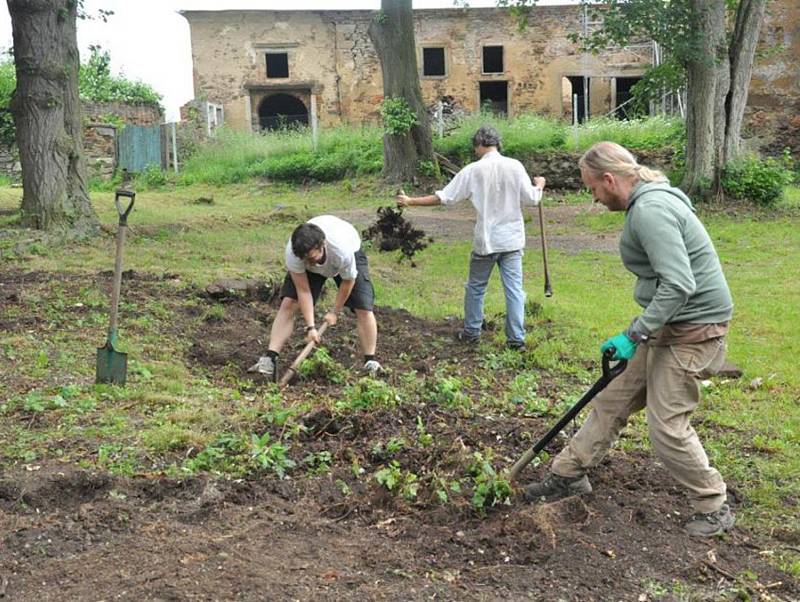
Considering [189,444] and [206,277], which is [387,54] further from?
[189,444]

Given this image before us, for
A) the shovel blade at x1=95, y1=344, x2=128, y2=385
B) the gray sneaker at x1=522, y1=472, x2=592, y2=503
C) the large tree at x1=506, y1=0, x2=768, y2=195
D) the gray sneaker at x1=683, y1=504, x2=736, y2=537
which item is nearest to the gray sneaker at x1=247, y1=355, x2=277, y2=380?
the shovel blade at x1=95, y1=344, x2=128, y2=385

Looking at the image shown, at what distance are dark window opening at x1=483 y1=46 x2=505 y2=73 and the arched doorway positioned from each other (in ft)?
23.4

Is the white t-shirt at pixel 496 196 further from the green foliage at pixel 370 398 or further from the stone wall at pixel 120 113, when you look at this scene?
the stone wall at pixel 120 113

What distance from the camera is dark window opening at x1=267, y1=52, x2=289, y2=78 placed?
35.3 m

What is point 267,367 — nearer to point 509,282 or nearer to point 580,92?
point 509,282

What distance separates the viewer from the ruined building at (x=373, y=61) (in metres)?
34.4

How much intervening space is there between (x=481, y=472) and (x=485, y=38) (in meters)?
31.7

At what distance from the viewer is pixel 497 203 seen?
8258 millimetres

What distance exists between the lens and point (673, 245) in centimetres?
412

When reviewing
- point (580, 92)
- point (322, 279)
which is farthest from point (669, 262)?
point (580, 92)

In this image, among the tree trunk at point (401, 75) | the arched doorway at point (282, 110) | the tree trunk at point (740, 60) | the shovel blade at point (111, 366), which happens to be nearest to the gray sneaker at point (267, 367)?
the shovel blade at point (111, 366)

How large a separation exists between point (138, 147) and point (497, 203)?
842 inches

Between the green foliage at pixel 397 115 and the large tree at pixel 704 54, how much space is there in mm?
4298

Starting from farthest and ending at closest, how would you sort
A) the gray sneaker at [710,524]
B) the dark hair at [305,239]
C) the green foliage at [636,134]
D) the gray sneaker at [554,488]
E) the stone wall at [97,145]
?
the stone wall at [97,145] < the green foliage at [636,134] < the dark hair at [305,239] < the gray sneaker at [554,488] < the gray sneaker at [710,524]
